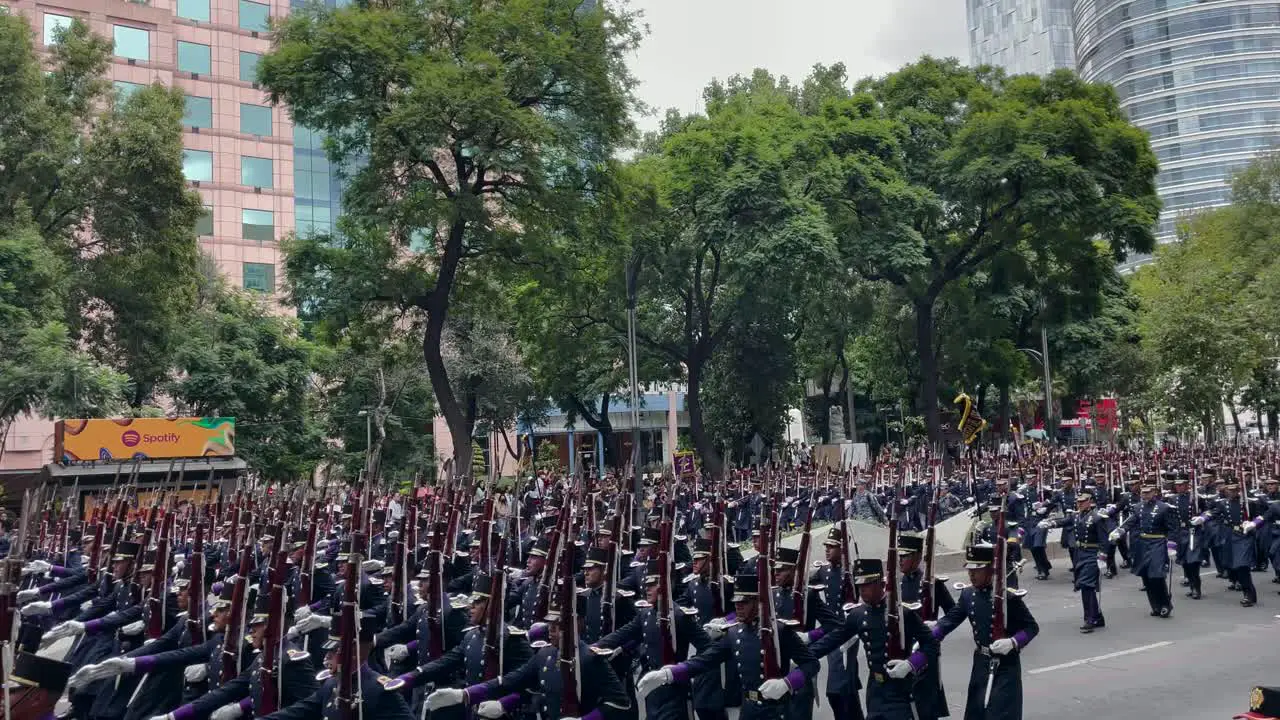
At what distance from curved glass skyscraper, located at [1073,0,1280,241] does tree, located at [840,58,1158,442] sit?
254 ft

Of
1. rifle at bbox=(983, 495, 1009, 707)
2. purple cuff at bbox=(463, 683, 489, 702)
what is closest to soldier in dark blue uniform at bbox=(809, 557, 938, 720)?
rifle at bbox=(983, 495, 1009, 707)

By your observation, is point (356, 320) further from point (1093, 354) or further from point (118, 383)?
point (1093, 354)

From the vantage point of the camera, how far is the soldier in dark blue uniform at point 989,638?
8.37 meters

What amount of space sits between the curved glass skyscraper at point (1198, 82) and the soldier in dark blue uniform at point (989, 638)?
108 metres

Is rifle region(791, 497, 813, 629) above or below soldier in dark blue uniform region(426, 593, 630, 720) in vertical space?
above

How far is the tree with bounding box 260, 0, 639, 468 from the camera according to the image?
25344mm

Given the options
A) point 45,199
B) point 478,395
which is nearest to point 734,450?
point 478,395

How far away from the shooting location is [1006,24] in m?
158

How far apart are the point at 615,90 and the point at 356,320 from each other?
8313mm

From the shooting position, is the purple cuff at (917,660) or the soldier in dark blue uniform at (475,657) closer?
the soldier in dark blue uniform at (475,657)

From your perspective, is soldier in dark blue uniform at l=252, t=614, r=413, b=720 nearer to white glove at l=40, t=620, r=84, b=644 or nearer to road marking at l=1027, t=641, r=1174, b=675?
white glove at l=40, t=620, r=84, b=644

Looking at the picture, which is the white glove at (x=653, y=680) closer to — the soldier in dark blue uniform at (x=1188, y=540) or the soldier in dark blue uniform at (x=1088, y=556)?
the soldier in dark blue uniform at (x=1088, y=556)

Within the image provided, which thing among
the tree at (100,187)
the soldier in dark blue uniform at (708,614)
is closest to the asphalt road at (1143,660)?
the soldier in dark blue uniform at (708,614)

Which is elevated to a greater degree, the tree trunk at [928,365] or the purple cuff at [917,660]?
the tree trunk at [928,365]
